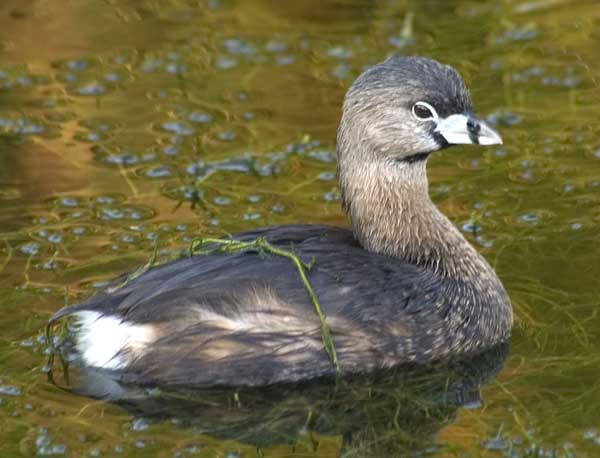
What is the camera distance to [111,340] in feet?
23.6

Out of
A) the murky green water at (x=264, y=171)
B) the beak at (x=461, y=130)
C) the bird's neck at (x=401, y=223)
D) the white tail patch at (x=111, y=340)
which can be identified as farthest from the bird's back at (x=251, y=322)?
the beak at (x=461, y=130)

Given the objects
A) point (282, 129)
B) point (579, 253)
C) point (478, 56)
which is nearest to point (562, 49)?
point (478, 56)

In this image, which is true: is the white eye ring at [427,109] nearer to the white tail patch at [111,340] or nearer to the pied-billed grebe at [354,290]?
the pied-billed grebe at [354,290]

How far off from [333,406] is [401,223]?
1.16m

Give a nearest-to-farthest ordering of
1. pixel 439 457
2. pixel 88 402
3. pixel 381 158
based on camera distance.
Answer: pixel 439 457 → pixel 88 402 → pixel 381 158

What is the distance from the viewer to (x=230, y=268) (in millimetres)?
7176

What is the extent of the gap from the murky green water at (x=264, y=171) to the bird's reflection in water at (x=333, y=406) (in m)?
0.02

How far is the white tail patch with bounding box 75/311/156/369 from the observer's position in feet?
23.3

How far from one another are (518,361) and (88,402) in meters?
1.97

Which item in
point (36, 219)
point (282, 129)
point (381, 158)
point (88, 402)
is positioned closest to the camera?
point (88, 402)

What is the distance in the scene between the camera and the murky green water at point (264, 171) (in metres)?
6.75

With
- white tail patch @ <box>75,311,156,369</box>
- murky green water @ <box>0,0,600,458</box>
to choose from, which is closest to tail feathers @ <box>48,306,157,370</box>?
white tail patch @ <box>75,311,156,369</box>

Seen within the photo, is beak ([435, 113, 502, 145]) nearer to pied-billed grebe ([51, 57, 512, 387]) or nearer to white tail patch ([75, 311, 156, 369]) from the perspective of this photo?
pied-billed grebe ([51, 57, 512, 387])

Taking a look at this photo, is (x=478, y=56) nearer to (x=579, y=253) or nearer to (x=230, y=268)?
(x=579, y=253)
